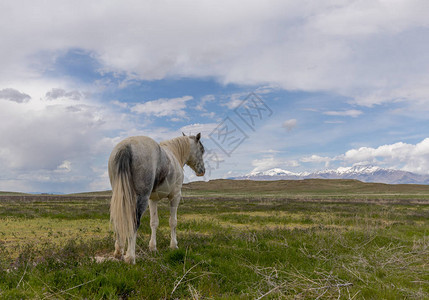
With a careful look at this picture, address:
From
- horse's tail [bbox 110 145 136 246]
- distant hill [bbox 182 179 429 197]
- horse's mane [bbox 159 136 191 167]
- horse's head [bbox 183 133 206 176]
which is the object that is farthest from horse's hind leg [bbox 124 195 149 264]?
distant hill [bbox 182 179 429 197]

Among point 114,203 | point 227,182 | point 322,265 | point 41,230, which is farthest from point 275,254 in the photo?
point 227,182

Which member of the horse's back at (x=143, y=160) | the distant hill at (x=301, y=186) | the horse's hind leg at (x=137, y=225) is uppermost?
the horse's back at (x=143, y=160)

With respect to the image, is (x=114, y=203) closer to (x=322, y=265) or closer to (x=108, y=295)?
(x=108, y=295)

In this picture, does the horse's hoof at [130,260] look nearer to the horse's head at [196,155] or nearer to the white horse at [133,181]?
the white horse at [133,181]

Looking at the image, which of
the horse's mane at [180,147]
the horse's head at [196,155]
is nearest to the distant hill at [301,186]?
the horse's head at [196,155]

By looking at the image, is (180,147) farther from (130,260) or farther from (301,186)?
(301,186)

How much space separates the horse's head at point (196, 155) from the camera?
10.1 meters

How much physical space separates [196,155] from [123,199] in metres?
4.30

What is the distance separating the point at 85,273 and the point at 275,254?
4.89 metres

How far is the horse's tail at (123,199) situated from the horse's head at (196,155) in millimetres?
3733

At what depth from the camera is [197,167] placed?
1062 centimetres

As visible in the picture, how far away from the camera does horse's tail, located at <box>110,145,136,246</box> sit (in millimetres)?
6227

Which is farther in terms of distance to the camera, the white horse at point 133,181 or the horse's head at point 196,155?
the horse's head at point 196,155

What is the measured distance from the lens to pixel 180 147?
965 cm
